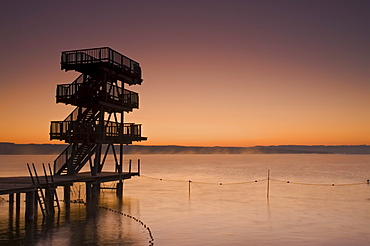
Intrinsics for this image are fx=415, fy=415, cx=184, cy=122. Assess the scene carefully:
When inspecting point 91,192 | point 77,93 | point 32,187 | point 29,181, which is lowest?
point 91,192

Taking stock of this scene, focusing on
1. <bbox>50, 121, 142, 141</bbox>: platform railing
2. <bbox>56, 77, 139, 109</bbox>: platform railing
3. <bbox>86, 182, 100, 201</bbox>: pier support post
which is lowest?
<bbox>86, 182, 100, 201</bbox>: pier support post

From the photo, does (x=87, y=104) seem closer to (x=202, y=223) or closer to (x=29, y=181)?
(x=29, y=181)

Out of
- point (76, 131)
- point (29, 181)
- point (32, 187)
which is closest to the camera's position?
point (32, 187)

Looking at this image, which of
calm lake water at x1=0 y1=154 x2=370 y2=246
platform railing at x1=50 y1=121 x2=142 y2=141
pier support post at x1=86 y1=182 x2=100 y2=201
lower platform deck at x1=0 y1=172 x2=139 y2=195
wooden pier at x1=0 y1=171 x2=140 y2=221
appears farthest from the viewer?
pier support post at x1=86 y1=182 x2=100 y2=201

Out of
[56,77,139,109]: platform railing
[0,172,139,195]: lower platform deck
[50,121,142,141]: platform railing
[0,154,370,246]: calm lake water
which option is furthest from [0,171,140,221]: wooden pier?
[56,77,139,109]: platform railing

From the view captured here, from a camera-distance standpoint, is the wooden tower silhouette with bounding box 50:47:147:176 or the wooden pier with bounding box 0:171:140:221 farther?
the wooden tower silhouette with bounding box 50:47:147:176

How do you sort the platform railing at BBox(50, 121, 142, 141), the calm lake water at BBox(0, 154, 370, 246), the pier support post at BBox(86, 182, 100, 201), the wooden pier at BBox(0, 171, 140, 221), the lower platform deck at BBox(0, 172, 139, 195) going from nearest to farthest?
the calm lake water at BBox(0, 154, 370, 246)
the lower platform deck at BBox(0, 172, 139, 195)
the wooden pier at BBox(0, 171, 140, 221)
the platform railing at BBox(50, 121, 142, 141)
the pier support post at BBox(86, 182, 100, 201)

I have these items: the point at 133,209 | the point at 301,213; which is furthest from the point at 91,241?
the point at 301,213

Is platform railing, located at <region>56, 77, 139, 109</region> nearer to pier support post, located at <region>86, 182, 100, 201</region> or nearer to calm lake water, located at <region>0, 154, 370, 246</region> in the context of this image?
pier support post, located at <region>86, 182, 100, 201</region>

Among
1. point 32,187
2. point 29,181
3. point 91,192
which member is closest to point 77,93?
point 91,192

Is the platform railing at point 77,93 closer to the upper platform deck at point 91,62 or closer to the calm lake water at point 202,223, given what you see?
the upper platform deck at point 91,62

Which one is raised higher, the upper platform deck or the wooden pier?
the upper platform deck

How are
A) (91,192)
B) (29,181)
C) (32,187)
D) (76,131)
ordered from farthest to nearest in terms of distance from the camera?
(91,192) < (76,131) < (29,181) < (32,187)

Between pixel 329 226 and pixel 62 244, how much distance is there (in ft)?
60.5
